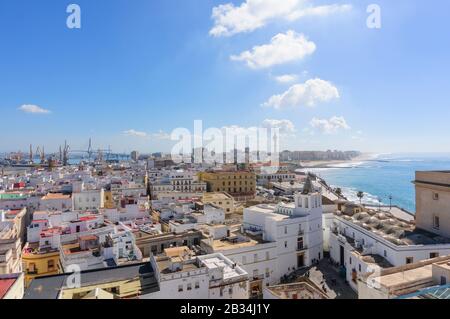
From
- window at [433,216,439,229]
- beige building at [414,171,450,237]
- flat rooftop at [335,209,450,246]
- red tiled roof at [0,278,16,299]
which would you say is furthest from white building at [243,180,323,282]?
red tiled roof at [0,278,16,299]

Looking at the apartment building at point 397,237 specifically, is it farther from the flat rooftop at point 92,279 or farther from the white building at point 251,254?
the flat rooftop at point 92,279

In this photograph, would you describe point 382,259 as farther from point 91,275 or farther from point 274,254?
point 91,275

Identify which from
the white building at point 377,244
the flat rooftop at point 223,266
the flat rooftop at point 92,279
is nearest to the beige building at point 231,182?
the white building at point 377,244

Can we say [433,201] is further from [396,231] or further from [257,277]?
[257,277]

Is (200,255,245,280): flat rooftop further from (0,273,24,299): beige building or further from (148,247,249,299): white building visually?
(0,273,24,299): beige building

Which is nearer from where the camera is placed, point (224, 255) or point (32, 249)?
point (224, 255)

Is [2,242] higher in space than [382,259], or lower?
higher
